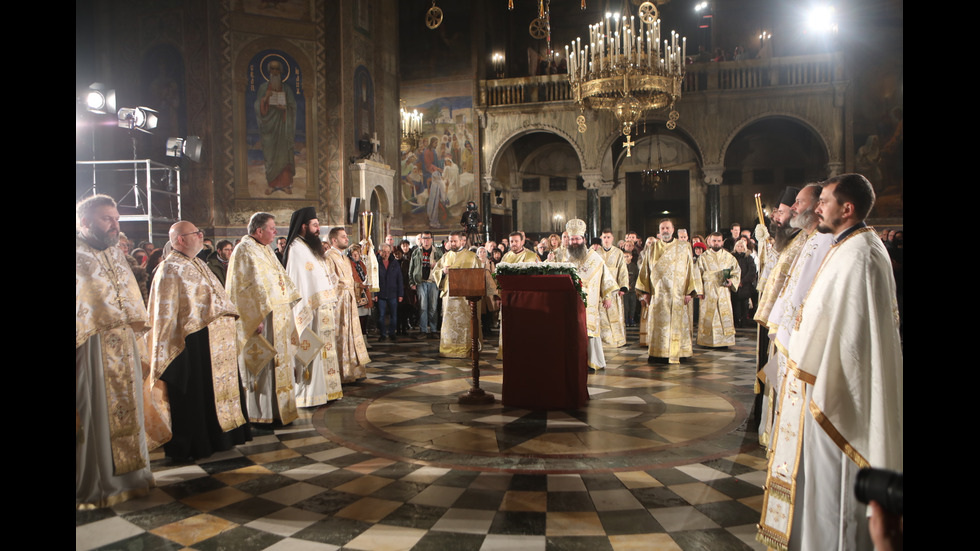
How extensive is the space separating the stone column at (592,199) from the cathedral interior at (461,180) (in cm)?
9

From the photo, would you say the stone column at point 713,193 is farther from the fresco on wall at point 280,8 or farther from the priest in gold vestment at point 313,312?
the priest in gold vestment at point 313,312

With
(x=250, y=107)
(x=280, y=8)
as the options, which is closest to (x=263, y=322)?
(x=250, y=107)

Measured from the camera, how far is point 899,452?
8.21ft

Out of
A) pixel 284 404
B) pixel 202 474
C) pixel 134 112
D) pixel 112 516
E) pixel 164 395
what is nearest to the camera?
pixel 112 516

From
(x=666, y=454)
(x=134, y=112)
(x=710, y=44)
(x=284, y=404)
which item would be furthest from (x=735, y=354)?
(x=710, y=44)

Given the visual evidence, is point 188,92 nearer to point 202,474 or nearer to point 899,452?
point 202,474

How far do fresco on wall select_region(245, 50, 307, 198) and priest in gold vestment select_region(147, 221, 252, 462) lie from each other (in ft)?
36.3

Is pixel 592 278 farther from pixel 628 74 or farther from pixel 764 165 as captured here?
pixel 764 165

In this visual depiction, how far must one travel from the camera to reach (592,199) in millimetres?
19281

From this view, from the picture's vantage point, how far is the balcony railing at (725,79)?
56.3 feet

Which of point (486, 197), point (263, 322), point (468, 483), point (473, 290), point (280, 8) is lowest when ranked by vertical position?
point (468, 483)

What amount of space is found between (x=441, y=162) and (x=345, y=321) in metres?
12.5

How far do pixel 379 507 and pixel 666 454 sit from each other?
2.15 meters

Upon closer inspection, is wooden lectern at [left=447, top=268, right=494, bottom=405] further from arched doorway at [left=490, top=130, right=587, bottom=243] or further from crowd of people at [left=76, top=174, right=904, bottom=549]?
arched doorway at [left=490, top=130, right=587, bottom=243]
